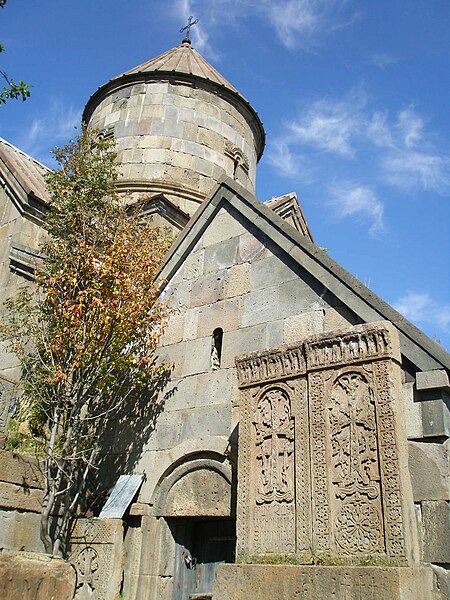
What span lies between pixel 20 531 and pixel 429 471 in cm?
392

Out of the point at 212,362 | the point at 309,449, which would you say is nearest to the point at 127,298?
the point at 212,362

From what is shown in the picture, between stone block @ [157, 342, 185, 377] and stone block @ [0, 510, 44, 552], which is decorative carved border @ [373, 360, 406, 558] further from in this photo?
stone block @ [0, 510, 44, 552]

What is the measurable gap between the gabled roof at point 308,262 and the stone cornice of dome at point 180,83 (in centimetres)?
611

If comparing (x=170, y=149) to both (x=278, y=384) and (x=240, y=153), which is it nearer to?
(x=240, y=153)

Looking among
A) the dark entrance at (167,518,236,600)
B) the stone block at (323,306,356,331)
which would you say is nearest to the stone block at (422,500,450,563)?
the stone block at (323,306,356,331)

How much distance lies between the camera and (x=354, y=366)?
4043mm

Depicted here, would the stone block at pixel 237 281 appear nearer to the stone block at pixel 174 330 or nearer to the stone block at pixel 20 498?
the stone block at pixel 174 330

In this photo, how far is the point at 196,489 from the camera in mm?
5152

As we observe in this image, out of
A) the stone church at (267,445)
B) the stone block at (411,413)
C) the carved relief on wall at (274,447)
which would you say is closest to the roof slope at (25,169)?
the stone church at (267,445)

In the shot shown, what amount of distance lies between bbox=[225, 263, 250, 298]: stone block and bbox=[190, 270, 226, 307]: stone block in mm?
76

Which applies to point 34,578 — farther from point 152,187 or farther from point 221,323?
point 152,187

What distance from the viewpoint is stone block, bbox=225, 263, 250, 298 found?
19.0 feet

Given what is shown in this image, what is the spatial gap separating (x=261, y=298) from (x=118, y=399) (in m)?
2.00

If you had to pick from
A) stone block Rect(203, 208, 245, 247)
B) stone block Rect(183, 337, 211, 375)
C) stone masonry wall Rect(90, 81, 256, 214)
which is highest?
stone masonry wall Rect(90, 81, 256, 214)
